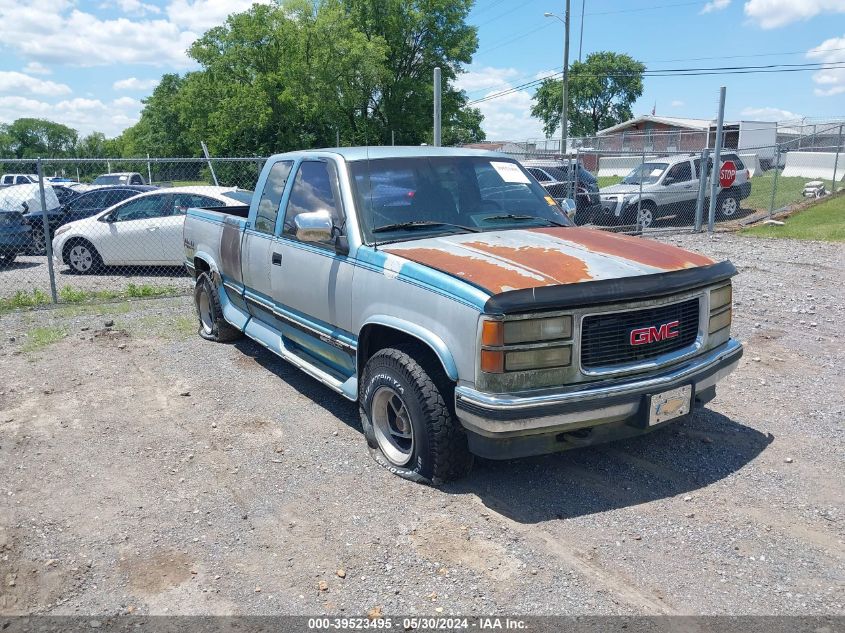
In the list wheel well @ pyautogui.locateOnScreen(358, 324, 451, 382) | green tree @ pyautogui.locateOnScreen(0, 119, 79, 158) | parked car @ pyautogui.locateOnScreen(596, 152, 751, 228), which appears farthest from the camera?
green tree @ pyautogui.locateOnScreen(0, 119, 79, 158)

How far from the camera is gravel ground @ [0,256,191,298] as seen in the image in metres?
11.4

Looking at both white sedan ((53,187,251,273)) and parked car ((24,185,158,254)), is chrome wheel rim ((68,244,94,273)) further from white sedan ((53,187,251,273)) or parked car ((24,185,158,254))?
parked car ((24,185,158,254))

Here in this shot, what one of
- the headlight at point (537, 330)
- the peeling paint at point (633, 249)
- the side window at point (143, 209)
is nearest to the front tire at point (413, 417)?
the headlight at point (537, 330)

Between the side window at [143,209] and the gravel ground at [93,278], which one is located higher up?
the side window at [143,209]

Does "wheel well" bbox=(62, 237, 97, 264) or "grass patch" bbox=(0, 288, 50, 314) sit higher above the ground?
"wheel well" bbox=(62, 237, 97, 264)

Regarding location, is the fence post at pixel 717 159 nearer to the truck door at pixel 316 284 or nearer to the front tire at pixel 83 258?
the truck door at pixel 316 284

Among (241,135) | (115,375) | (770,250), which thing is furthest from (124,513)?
(241,135)

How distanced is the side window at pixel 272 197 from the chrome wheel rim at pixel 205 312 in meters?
1.87

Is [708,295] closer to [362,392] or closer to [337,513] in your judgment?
[362,392]

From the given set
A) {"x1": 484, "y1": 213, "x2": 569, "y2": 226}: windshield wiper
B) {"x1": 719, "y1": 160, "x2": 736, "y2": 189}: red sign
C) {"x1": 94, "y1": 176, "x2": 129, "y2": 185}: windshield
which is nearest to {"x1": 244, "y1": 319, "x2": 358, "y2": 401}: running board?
{"x1": 484, "y1": 213, "x2": 569, "y2": 226}: windshield wiper

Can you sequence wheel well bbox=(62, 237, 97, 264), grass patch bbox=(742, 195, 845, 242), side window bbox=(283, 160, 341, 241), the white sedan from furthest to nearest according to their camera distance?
grass patch bbox=(742, 195, 845, 242) < wheel well bbox=(62, 237, 97, 264) < the white sedan < side window bbox=(283, 160, 341, 241)

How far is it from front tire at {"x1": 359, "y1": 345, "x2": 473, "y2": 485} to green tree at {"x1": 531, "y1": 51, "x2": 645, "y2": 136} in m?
80.9

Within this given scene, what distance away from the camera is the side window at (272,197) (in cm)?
574

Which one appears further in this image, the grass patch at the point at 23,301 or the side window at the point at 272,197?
the grass patch at the point at 23,301
